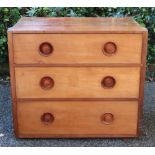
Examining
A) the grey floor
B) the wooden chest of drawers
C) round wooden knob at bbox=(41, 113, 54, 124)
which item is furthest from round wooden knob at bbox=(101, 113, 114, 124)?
round wooden knob at bbox=(41, 113, 54, 124)

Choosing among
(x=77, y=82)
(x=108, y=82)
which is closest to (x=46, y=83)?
(x=77, y=82)

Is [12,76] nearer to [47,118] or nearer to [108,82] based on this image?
[47,118]

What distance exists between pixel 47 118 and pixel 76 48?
16.5 inches

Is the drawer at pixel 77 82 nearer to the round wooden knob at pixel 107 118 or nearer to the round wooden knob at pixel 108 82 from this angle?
the round wooden knob at pixel 108 82

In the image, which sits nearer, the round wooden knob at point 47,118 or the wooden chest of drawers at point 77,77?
the wooden chest of drawers at point 77,77

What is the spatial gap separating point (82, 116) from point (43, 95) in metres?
0.23

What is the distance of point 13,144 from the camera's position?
6.06 feet

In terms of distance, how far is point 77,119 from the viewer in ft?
6.01

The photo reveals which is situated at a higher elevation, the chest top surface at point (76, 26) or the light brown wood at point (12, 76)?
the chest top surface at point (76, 26)

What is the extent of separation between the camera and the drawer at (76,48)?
168 cm

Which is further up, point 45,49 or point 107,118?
point 45,49

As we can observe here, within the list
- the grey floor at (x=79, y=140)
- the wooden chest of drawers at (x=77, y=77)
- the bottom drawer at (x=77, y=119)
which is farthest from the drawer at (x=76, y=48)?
the grey floor at (x=79, y=140)

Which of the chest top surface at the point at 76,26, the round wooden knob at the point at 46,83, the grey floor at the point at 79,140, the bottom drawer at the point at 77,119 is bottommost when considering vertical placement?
the grey floor at the point at 79,140

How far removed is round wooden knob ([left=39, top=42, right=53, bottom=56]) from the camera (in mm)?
1699
